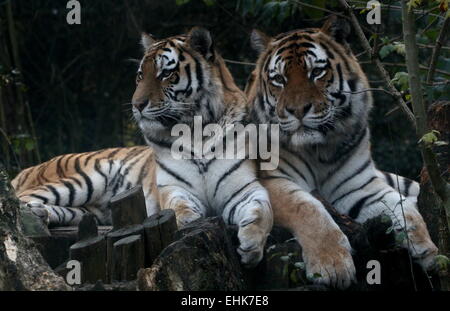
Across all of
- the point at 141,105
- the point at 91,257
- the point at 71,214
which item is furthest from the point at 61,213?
the point at 91,257

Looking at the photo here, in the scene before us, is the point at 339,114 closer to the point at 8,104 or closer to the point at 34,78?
the point at 8,104

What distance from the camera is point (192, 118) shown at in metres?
5.16

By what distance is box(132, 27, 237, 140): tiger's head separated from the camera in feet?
16.6

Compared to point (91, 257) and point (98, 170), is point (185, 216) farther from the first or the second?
point (98, 170)

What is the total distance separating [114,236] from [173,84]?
1.54m

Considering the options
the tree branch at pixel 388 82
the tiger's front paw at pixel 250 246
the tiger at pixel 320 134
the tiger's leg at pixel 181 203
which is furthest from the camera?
the tiger's leg at pixel 181 203

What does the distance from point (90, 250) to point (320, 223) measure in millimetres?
1297

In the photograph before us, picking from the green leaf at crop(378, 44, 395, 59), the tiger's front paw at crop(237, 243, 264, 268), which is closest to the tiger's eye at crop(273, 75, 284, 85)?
the green leaf at crop(378, 44, 395, 59)

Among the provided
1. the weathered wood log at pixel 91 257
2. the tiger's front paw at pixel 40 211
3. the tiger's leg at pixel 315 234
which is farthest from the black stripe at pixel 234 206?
the tiger's front paw at pixel 40 211

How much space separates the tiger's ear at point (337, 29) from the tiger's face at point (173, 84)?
0.82 metres

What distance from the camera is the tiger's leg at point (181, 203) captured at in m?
4.67

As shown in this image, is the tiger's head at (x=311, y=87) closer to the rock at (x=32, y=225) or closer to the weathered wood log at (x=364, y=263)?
the weathered wood log at (x=364, y=263)

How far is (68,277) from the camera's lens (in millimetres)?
3764
